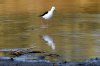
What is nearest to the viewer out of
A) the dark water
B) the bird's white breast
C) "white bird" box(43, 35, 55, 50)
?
the dark water

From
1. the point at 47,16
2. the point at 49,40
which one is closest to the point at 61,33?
the point at 49,40

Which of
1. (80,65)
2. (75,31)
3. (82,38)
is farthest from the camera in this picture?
(75,31)

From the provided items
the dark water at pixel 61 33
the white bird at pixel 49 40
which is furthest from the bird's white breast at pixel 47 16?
the white bird at pixel 49 40

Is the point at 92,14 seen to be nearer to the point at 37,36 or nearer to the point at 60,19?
the point at 60,19

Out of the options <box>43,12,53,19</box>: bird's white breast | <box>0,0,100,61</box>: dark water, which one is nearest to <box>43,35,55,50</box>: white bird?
<box>0,0,100,61</box>: dark water

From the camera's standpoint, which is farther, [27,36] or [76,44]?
[27,36]

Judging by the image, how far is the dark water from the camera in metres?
12.0

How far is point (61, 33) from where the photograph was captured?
1532 cm

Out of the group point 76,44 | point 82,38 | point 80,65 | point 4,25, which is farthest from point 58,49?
point 4,25

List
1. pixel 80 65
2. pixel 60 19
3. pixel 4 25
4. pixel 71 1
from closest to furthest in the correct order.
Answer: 1. pixel 80 65
2. pixel 4 25
3. pixel 60 19
4. pixel 71 1

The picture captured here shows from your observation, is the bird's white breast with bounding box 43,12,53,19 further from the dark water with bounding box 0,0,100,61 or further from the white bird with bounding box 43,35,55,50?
the white bird with bounding box 43,35,55,50

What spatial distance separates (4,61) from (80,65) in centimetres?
176

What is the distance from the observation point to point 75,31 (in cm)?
1589

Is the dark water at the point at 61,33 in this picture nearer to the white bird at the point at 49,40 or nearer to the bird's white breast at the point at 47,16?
the white bird at the point at 49,40
